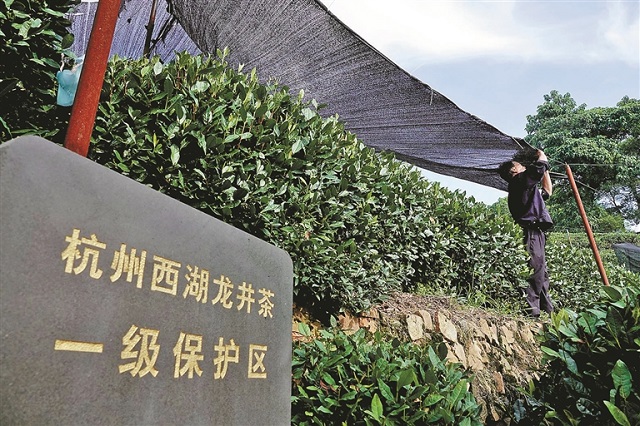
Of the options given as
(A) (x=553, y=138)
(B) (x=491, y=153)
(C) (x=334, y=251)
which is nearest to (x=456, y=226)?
(B) (x=491, y=153)

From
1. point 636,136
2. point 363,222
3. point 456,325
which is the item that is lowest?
point 456,325

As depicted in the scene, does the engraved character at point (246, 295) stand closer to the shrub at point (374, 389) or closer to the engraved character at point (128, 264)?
the engraved character at point (128, 264)

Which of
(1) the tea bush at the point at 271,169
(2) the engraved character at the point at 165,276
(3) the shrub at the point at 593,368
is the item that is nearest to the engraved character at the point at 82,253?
(2) the engraved character at the point at 165,276

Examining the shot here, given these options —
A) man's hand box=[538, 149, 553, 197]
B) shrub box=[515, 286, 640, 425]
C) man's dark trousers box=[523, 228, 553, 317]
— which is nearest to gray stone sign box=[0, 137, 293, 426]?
shrub box=[515, 286, 640, 425]

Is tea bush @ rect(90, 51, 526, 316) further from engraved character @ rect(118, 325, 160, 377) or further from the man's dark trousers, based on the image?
the man's dark trousers

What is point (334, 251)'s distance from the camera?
2.75 metres

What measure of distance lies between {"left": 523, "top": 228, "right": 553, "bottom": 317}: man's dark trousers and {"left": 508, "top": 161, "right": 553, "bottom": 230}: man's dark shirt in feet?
0.39

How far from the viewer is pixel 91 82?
1399mm

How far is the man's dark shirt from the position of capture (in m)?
5.08

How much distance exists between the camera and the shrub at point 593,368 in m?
1.75

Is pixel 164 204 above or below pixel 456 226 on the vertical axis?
below

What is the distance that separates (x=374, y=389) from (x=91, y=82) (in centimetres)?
162

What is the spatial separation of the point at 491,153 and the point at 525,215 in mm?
983

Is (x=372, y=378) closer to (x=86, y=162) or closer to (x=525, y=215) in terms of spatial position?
(x=86, y=162)
